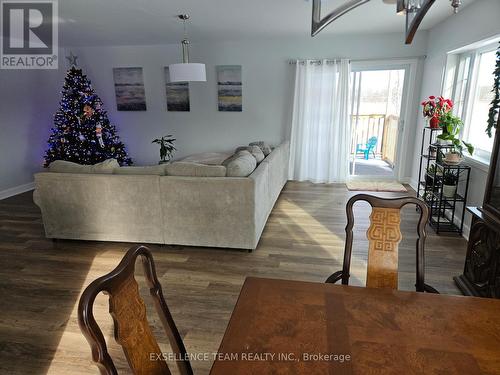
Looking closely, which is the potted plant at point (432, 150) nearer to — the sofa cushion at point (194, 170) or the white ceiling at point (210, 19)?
the white ceiling at point (210, 19)

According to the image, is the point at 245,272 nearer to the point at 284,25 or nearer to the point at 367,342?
the point at 367,342

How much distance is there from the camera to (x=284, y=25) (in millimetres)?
4355

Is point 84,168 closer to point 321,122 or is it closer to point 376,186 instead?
point 321,122

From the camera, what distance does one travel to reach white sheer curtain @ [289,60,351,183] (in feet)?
17.0

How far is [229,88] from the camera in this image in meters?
5.61

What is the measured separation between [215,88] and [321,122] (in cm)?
196

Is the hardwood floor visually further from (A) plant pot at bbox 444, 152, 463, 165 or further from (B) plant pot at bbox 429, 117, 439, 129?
(B) plant pot at bbox 429, 117, 439, 129

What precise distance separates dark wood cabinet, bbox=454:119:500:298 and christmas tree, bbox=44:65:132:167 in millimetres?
5226

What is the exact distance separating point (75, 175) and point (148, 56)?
3.49 metres

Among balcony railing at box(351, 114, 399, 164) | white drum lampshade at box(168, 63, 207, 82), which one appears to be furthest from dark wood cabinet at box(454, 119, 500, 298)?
balcony railing at box(351, 114, 399, 164)

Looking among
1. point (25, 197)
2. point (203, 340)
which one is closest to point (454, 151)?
point (203, 340)

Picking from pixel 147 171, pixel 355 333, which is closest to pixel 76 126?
pixel 147 171

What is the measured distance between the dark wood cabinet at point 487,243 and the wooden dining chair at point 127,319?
2.05 meters

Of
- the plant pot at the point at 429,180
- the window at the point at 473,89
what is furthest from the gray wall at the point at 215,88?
the plant pot at the point at 429,180
